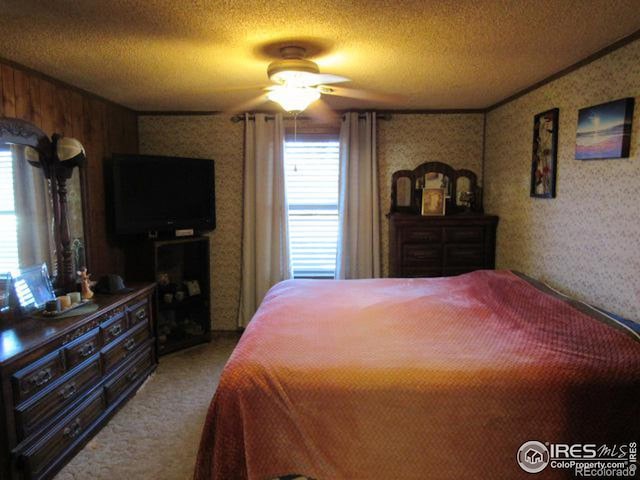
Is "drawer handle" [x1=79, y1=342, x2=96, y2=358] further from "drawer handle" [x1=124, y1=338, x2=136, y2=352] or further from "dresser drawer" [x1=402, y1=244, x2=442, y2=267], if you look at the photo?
"dresser drawer" [x1=402, y1=244, x2=442, y2=267]

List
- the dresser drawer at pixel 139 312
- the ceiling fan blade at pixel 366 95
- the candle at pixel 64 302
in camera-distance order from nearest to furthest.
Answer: the candle at pixel 64 302 → the dresser drawer at pixel 139 312 → the ceiling fan blade at pixel 366 95

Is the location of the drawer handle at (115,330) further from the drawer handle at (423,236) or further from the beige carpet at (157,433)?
the drawer handle at (423,236)

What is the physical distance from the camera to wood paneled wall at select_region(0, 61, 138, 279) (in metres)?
2.62

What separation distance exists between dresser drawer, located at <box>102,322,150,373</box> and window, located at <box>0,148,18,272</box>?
0.76 meters

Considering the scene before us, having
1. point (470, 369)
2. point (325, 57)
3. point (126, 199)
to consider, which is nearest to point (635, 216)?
point (470, 369)

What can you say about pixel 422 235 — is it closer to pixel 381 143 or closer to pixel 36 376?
pixel 381 143

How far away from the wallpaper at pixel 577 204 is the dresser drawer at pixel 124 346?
3.07 m

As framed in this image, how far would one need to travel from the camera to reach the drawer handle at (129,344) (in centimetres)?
302

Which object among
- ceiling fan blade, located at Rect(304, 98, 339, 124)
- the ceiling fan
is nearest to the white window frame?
the ceiling fan

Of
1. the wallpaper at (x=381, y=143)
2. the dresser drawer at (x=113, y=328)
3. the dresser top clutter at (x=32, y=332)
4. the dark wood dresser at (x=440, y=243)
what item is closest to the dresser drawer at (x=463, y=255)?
the dark wood dresser at (x=440, y=243)

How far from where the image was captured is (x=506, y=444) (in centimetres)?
171

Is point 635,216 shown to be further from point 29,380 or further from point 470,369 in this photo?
point 29,380

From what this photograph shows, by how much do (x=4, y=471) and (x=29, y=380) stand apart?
0.39 meters

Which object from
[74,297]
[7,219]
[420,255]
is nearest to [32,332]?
[74,297]
